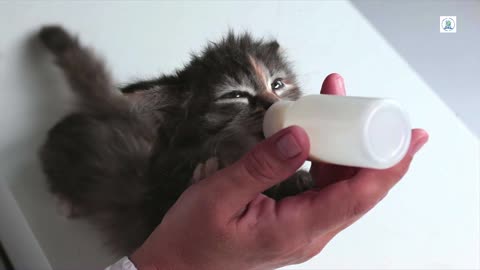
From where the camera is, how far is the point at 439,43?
154 centimetres

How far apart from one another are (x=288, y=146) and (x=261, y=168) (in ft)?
0.20

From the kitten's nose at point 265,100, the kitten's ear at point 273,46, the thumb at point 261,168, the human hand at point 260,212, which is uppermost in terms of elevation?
the kitten's ear at point 273,46

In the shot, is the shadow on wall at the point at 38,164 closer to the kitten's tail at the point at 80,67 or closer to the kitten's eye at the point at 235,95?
the kitten's tail at the point at 80,67

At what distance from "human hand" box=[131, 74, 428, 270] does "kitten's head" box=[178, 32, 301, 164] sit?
17 cm

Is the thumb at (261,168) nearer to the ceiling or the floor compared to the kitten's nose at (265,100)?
nearer to the floor

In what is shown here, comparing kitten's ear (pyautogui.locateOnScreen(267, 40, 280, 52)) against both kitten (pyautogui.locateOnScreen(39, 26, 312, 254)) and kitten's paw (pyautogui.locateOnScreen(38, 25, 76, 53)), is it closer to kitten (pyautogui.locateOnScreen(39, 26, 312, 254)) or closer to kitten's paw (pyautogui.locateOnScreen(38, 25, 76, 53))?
kitten (pyautogui.locateOnScreen(39, 26, 312, 254))

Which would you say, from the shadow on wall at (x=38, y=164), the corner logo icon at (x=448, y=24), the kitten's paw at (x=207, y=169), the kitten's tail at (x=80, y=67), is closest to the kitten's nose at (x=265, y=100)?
the kitten's paw at (x=207, y=169)

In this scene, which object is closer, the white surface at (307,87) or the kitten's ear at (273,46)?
the kitten's ear at (273,46)

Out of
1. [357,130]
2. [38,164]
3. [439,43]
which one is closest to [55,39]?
[38,164]

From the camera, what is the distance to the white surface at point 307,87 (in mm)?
1361

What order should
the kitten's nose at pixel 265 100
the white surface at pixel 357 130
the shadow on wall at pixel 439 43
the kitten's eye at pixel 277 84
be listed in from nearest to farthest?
the white surface at pixel 357 130 < the kitten's nose at pixel 265 100 < the kitten's eye at pixel 277 84 < the shadow on wall at pixel 439 43

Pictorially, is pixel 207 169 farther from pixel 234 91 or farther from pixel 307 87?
pixel 307 87

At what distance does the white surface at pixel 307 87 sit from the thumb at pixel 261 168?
76 centimetres

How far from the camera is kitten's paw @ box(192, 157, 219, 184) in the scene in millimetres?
875
